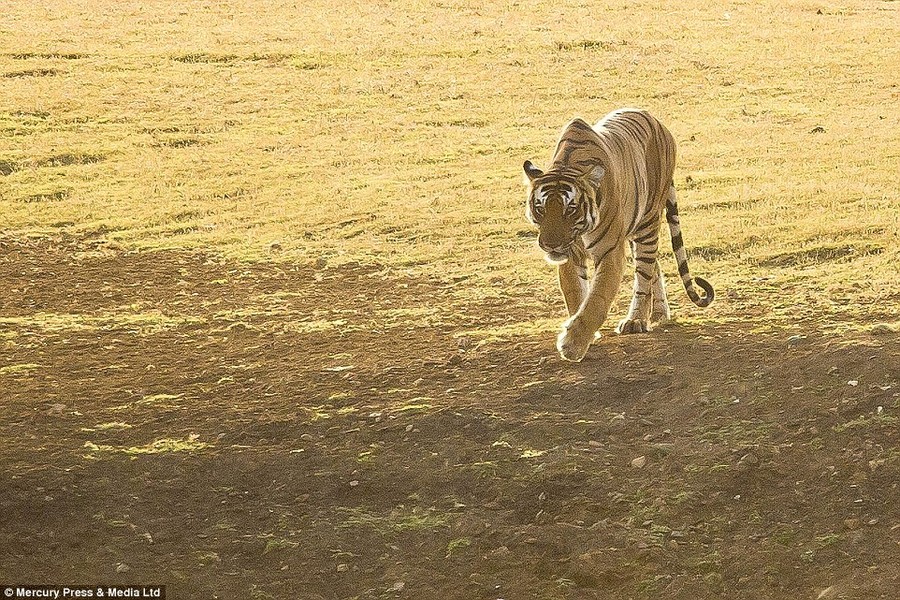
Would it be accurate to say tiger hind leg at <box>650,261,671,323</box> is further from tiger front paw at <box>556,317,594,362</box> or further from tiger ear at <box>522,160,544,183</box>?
tiger ear at <box>522,160,544,183</box>

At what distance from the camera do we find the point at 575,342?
7.71 m

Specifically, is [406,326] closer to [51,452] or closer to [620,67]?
[51,452]

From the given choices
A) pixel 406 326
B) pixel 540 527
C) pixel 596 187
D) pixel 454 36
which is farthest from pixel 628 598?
pixel 454 36

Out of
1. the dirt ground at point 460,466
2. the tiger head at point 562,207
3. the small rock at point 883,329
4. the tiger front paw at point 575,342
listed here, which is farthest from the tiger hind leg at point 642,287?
the small rock at point 883,329

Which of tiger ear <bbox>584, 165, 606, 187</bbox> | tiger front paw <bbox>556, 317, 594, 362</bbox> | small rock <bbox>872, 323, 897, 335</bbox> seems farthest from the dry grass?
tiger ear <bbox>584, 165, 606, 187</bbox>

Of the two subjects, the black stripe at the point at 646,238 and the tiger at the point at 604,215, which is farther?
the black stripe at the point at 646,238

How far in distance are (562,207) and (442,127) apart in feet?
41.9

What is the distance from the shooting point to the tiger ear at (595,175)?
25.4 feet

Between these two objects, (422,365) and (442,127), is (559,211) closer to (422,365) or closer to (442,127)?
(422,365)

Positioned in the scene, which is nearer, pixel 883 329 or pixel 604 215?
pixel 883 329

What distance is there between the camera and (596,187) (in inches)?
307

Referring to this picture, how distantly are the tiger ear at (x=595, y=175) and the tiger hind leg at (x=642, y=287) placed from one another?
1158 millimetres

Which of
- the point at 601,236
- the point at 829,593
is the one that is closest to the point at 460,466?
the point at 829,593

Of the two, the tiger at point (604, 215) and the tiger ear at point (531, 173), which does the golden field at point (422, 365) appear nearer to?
the tiger at point (604, 215)
